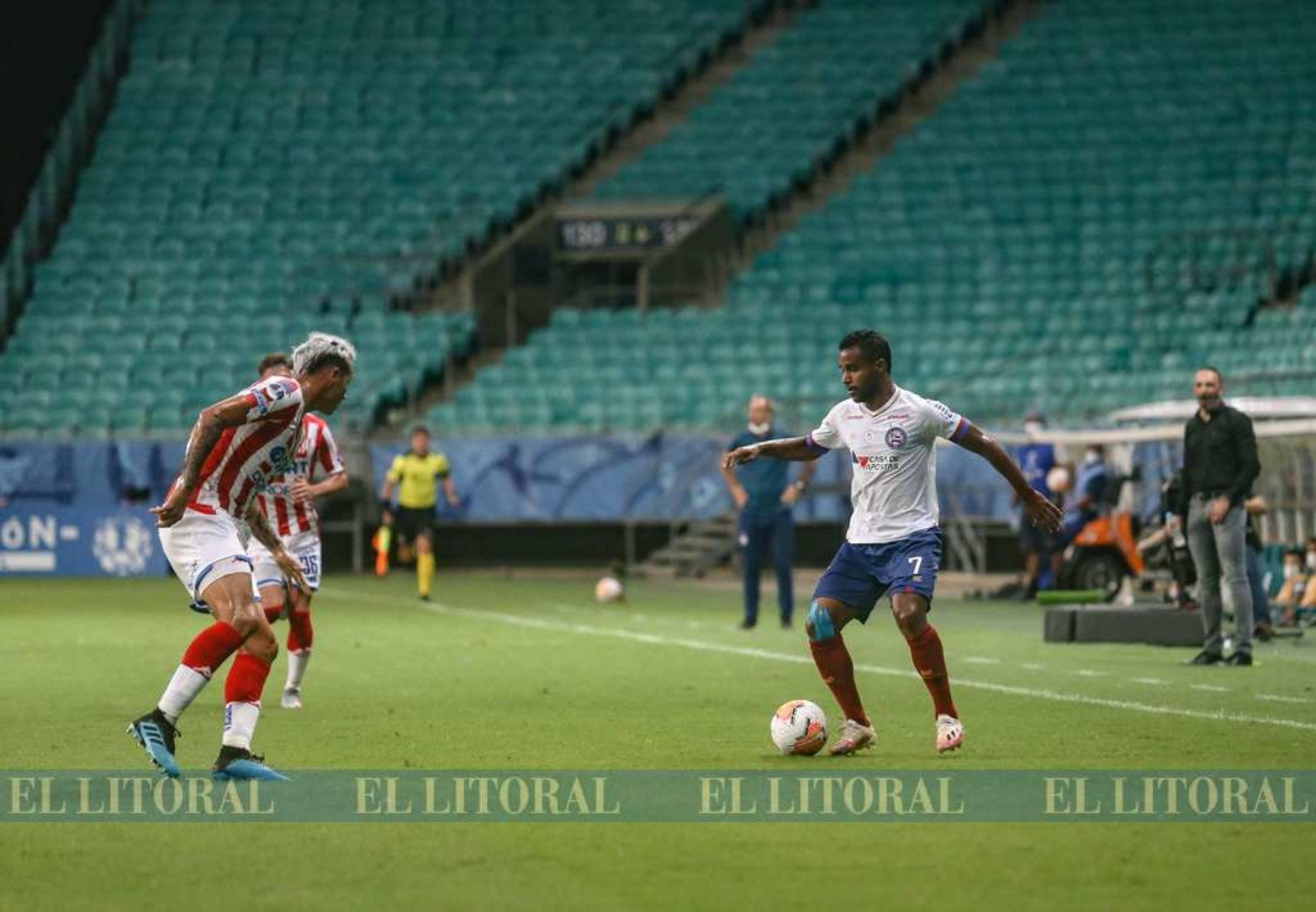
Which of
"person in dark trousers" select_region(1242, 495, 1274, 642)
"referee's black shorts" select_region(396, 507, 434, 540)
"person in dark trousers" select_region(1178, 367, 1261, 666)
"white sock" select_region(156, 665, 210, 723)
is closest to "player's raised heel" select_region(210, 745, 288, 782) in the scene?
"white sock" select_region(156, 665, 210, 723)

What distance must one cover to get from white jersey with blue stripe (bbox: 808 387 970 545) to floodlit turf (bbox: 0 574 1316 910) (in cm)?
115

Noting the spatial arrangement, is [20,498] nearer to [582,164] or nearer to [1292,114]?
[582,164]

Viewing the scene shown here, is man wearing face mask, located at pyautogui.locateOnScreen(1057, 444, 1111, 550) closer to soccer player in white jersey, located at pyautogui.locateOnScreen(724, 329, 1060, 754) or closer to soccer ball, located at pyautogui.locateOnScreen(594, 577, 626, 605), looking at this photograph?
soccer ball, located at pyautogui.locateOnScreen(594, 577, 626, 605)

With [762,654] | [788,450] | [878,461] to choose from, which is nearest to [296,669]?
[788,450]

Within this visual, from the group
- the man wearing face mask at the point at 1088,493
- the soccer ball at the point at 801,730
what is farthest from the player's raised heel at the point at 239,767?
the man wearing face mask at the point at 1088,493

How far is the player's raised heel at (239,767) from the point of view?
9672 millimetres

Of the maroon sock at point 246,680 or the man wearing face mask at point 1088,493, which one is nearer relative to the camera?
the maroon sock at point 246,680

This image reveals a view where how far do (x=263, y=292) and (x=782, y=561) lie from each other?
61.0 feet

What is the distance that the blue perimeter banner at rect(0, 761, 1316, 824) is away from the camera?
28.4 ft

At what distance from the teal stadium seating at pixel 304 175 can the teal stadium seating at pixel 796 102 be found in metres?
1.24

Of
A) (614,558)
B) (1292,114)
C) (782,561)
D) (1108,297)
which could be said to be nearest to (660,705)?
(782,561)

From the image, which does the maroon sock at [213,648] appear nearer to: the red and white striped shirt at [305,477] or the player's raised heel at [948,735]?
the player's raised heel at [948,735]

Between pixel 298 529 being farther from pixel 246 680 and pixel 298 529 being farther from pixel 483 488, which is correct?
pixel 483 488

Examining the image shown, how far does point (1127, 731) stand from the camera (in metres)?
11.8
